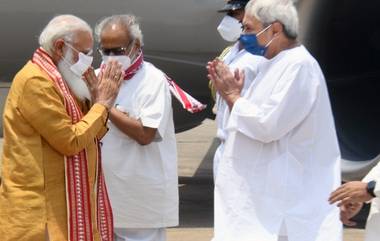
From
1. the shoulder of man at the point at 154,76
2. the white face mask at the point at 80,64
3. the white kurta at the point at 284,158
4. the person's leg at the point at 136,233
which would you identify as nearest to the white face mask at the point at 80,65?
the white face mask at the point at 80,64

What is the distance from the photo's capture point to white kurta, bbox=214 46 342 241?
4328 millimetres

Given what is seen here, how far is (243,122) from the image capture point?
4.37 metres

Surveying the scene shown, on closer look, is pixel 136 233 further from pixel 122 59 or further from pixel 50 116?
pixel 50 116

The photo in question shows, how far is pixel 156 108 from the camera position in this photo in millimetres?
5184

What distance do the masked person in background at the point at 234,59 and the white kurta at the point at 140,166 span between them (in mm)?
272

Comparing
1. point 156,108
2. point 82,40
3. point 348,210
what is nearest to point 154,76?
point 156,108

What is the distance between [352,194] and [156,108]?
1.49m

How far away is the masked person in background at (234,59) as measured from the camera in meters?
4.92

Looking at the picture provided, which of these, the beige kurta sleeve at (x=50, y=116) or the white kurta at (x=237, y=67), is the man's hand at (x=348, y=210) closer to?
the white kurta at (x=237, y=67)

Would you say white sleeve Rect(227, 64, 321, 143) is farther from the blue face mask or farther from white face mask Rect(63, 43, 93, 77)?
white face mask Rect(63, 43, 93, 77)

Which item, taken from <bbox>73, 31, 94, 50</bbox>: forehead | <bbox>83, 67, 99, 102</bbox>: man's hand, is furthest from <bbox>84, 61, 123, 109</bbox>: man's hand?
<bbox>73, 31, 94, 50</bbox>: forehead

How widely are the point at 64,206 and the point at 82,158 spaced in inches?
8.0

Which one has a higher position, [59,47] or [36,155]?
[59,47]

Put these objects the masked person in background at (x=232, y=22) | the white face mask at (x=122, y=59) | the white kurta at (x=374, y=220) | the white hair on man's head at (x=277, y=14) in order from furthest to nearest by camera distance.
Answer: the masked person in background at (x=232, y=22)
the white face mask at (x=122, y=59)
the white hair on man's head at (x=277, y=14)
the white kurta at (x=374, y=220)
